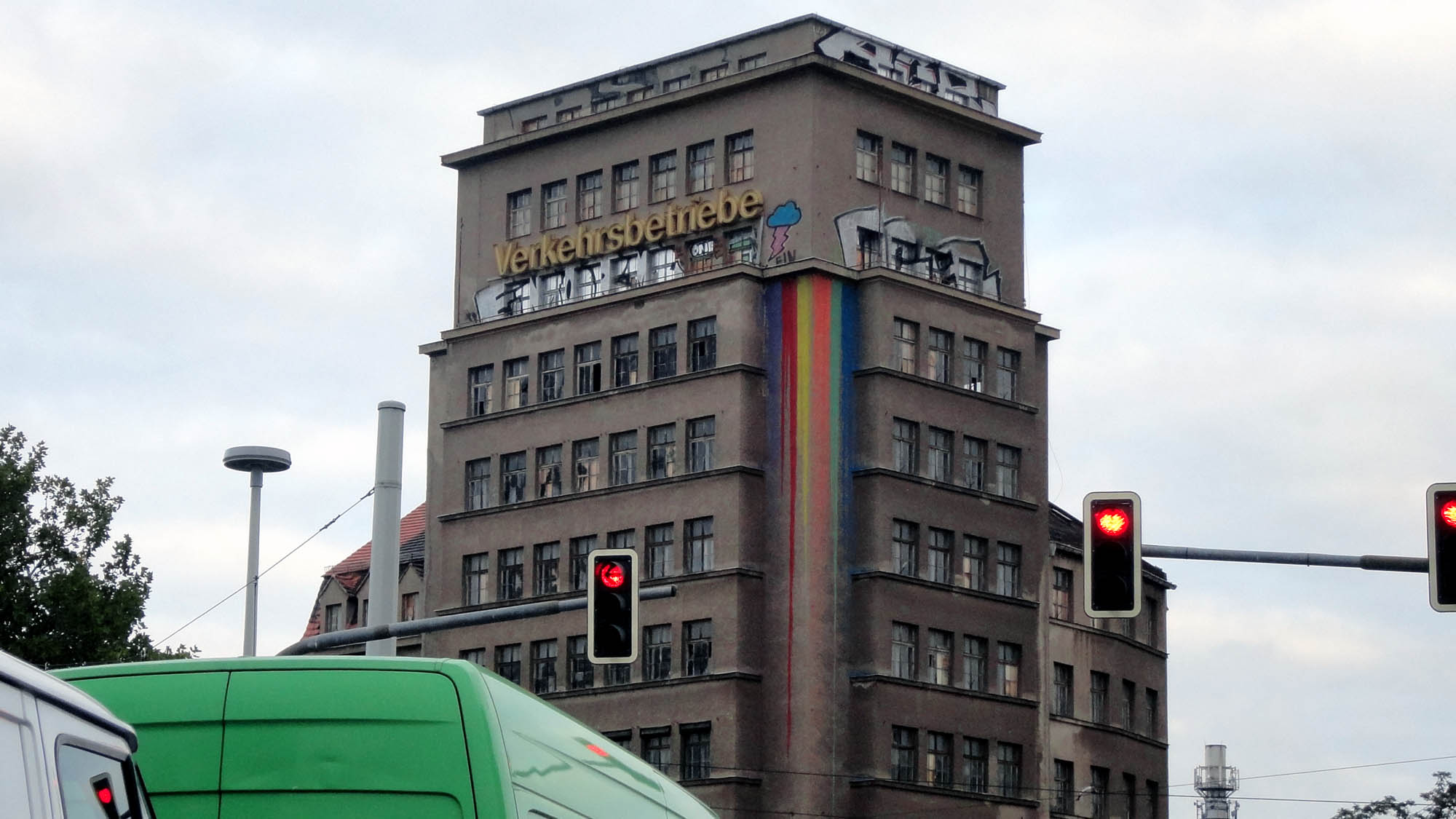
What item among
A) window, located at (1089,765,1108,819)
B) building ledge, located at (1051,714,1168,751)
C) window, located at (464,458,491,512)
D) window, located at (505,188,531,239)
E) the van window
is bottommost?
the van window

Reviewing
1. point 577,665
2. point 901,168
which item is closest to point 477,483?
point 577,665

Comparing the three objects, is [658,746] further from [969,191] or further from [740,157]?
[969,191]

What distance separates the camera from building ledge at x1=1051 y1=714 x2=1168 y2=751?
80062 mm

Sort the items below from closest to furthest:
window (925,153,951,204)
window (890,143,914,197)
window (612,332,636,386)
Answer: window (612,332,636,386) < window (890,143,914,197) < window (925,153,951,204)

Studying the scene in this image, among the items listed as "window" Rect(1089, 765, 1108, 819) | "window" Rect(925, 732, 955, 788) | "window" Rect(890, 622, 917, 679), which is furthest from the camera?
"window" Rect(1089, 765, 1108, 819)

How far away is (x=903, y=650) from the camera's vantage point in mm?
73188

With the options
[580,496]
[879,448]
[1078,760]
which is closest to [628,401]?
[580,496]

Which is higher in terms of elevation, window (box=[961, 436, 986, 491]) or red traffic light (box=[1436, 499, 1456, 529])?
window (box=[961, 436, 986, 491])

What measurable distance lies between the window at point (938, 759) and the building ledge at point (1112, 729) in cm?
664

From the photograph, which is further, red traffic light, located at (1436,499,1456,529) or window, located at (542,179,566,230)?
window, located at (542,179,566,230)

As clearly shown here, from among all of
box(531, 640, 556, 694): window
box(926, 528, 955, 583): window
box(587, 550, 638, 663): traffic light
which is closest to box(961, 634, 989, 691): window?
box(926, 528, 955, 583): window

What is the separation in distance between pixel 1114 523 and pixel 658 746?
5352 centimetres

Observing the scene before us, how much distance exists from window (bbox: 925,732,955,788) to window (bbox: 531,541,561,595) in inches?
483

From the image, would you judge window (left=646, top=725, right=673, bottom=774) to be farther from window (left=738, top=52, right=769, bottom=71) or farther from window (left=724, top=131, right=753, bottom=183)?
window (left=738, top=52, right=769, bottom=71)
